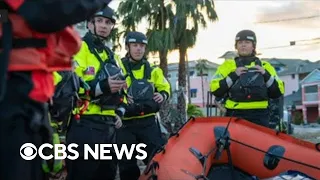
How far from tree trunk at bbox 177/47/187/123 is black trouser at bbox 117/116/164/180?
11092 mm

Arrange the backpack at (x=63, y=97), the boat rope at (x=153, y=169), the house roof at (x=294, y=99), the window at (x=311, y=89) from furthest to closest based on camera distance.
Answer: the house roof at (x=294, y=99), the window at (x=311, y=89), the boat rope at (x=153, y=169), the backpack at (x=63, y=97)

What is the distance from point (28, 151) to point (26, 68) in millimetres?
345

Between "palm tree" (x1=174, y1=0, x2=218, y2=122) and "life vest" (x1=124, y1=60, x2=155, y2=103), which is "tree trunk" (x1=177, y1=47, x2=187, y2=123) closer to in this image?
"palm tree" (x1=174, y1=0, x2=218, y2=122)

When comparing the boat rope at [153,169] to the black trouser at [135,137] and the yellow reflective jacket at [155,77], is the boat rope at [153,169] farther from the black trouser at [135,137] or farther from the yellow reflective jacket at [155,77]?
the yellow reflective jacket at [155,77]

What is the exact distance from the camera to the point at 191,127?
473cm

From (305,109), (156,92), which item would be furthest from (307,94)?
(156,92)

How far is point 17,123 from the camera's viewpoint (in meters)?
1.98

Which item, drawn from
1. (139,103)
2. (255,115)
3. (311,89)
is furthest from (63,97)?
(311,89)

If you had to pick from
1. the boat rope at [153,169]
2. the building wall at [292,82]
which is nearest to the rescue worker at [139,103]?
the boat rope at [153,169]

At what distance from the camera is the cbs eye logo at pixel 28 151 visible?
201cm

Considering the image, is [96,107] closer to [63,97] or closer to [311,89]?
[63,97]

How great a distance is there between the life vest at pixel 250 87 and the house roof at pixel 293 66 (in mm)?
70437

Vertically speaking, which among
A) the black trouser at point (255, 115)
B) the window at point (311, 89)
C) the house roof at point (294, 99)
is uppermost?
the black trouser at point (255, 115)

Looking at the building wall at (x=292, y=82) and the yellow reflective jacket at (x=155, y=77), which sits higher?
the yellow reflective jacket at (x=155, y=77)
